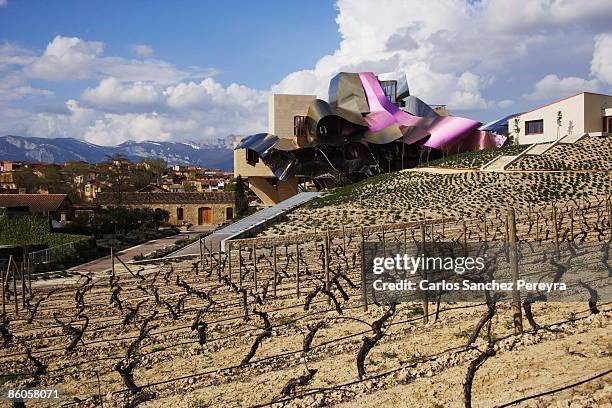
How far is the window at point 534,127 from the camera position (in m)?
43.0

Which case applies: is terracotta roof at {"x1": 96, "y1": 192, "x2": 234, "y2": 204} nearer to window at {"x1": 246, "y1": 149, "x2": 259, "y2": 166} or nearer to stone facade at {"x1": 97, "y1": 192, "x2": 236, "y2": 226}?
stone facade at {"x1": 97, "y1": 192, "x2": 236, "y2": 226}

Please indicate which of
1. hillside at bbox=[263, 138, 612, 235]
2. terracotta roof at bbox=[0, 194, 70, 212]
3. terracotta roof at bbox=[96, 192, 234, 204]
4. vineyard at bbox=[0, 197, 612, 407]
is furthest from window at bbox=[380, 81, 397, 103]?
vineyard at bbox=[0, 197, 612, 407]

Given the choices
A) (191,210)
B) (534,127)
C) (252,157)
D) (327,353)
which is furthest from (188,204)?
(327,353)

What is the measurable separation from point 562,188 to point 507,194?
2.81 meters

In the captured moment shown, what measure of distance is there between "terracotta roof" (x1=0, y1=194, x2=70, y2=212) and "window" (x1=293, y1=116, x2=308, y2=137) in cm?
1970

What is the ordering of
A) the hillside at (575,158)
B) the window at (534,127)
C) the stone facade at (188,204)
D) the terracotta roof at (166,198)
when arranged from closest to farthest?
the hillside at (575,158), the window at (534,127), the terracotta roof at (166,198), the stone facade at (188,204)

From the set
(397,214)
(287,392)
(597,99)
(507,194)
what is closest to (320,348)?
(287,392)

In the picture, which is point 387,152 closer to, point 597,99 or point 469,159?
point 469,159

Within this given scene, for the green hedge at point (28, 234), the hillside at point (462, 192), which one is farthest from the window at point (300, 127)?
the green hedge at point (28, 234)

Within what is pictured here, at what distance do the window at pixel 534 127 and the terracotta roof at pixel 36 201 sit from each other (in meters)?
35.1

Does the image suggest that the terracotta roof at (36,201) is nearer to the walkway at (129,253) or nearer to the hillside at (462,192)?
the walkway at (129,253)

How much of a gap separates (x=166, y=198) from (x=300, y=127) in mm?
13464

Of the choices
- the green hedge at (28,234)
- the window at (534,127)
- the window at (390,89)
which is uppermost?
the window at (390,89)

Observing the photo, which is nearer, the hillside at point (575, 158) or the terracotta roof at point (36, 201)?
the hillside at point (575, 158)
